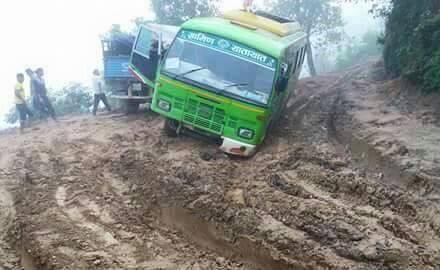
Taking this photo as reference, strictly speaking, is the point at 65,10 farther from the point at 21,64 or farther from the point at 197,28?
the point at 197,28

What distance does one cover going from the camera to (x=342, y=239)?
539cm

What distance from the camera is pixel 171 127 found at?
9.12 meters

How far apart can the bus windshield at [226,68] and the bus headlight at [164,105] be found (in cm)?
52

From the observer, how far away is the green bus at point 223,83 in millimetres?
8438

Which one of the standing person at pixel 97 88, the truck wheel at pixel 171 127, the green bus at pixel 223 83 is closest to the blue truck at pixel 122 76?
the standing person at pixel 97 88

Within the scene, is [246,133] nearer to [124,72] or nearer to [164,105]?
[164,105]

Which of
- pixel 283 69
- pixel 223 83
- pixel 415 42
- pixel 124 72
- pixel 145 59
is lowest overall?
pixel 124 72

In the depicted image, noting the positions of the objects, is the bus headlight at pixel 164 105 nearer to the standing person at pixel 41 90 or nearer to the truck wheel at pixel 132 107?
the truck wheel at pixel 132 107

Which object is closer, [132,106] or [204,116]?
[204,116]

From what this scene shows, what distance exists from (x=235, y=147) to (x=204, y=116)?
2.57ft

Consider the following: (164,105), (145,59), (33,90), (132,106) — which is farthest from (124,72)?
(164,105)

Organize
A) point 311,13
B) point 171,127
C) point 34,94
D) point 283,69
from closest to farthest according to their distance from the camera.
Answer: point 283,69, point 171,127, point 34,94, point 311,13

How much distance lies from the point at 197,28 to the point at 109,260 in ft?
16.1

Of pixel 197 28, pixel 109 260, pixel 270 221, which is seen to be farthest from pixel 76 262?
pixel 197 28
